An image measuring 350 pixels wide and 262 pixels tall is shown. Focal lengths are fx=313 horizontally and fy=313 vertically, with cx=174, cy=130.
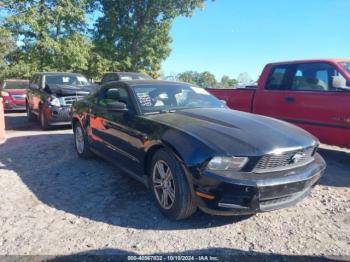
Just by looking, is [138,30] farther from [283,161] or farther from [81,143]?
[283,161]

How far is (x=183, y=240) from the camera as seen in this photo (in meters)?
3.06

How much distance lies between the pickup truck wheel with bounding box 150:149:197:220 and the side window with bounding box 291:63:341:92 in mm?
3584

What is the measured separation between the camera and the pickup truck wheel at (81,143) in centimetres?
567

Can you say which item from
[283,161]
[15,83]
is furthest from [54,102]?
[15,83]

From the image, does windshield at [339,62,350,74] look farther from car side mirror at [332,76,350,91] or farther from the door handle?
the door handle

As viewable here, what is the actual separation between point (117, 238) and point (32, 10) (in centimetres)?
1745

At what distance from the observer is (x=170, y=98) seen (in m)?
4.45

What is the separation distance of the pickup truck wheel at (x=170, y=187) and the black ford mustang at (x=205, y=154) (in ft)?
0.03

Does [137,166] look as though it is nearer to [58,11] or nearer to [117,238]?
[117,238]

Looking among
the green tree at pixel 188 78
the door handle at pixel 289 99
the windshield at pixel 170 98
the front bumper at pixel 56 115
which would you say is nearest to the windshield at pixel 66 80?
the front bumper at pixel 56 115

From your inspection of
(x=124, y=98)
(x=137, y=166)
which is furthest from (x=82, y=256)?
(x=124, y=98)

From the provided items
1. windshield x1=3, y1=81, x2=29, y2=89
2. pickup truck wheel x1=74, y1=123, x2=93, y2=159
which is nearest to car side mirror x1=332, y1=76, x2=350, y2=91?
pickup truck wheel x1=74, y1=123, x2=93, y2=159

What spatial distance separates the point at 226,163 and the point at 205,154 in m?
0.22

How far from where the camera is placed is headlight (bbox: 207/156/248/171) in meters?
2.97
